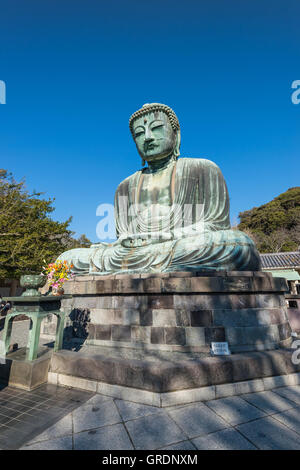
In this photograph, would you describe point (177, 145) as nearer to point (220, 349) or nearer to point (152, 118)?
point (152, 118)

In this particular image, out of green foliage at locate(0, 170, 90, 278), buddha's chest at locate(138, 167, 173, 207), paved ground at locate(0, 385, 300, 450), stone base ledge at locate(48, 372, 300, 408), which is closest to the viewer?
paved ground at locate(0, 385, 300, 450)

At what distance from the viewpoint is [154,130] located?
6375 mm

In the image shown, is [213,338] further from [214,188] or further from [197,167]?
[197,167]

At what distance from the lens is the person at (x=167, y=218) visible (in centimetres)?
429

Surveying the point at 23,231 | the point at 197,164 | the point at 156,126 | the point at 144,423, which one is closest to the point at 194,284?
the point at 144,423

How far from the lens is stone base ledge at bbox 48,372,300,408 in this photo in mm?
2414

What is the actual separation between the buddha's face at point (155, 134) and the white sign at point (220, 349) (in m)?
5.12

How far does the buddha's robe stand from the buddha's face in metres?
0.50

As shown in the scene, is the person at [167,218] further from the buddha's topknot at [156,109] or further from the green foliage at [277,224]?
the green foliage at [277,224]

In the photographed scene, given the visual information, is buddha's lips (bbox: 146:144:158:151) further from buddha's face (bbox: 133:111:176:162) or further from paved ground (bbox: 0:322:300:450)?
paved ground (bbox: 0:322:300:450)

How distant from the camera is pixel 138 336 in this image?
367 centimetres

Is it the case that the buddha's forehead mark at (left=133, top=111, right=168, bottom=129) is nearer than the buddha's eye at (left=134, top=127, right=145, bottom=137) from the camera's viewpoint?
Yes

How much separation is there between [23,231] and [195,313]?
1387 centimetres

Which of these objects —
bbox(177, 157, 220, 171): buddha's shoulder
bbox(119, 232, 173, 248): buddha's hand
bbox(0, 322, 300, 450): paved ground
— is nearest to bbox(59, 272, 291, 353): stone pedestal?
bbox(0, 322, 300, 450): paved ground
